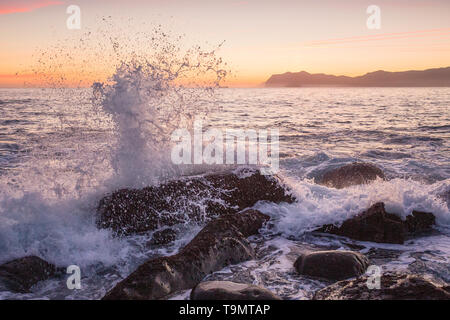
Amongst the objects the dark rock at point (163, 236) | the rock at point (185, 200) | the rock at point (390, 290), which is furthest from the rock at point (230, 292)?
the rock at point (185, 200)

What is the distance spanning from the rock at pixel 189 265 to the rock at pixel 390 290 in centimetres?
120

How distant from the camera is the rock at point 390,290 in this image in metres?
3.18

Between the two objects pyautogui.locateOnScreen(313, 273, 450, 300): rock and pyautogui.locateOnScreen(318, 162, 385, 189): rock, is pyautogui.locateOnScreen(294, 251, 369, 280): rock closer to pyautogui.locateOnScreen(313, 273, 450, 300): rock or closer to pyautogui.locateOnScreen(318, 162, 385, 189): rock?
pyautogui.locateOnScreen(313, 273, 450, 300): rock

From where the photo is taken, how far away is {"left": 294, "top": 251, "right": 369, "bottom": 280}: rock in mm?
3973

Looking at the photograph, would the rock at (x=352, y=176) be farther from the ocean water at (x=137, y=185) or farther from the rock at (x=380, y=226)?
the rock at (x=380, y=226)

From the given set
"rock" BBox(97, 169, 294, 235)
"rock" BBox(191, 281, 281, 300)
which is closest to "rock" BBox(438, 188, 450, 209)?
"rock" BBox(97, 169, 294, 235)

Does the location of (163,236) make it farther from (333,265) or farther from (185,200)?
(333,265)

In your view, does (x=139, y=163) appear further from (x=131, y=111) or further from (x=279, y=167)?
(x=279, y=167)
